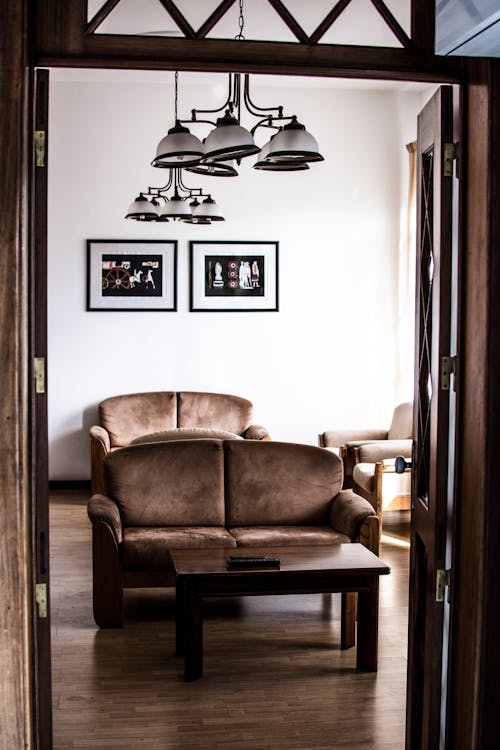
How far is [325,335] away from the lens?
341 inches

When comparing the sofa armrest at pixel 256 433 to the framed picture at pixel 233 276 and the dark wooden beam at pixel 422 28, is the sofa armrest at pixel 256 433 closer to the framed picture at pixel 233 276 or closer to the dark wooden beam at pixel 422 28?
the framed picture at pixel 233 276

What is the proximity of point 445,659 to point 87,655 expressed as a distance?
6.77ft

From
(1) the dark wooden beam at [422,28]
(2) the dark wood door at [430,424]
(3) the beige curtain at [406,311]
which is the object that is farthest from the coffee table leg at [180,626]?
(3) the beige curtain at [406,311]

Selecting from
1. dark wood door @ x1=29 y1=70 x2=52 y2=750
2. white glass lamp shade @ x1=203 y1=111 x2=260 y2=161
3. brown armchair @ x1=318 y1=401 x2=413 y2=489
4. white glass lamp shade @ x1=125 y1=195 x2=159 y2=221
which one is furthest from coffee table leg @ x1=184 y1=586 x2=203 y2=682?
brown armchair @ x1=318 y1=401 x2=413 y2=489

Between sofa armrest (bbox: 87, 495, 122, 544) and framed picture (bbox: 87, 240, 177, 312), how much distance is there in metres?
3.67

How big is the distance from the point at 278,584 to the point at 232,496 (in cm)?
109

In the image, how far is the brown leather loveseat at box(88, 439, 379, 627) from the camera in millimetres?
4926

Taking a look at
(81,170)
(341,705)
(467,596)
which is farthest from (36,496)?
(81,170)

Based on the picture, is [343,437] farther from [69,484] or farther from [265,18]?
[265,18]

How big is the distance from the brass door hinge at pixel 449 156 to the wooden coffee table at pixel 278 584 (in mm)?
2006

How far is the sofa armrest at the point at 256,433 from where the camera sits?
783 centimetres

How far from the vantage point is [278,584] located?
4148mm

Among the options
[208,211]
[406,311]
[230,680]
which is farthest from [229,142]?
[406,311]

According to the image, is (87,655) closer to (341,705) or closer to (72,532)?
(341,705)
